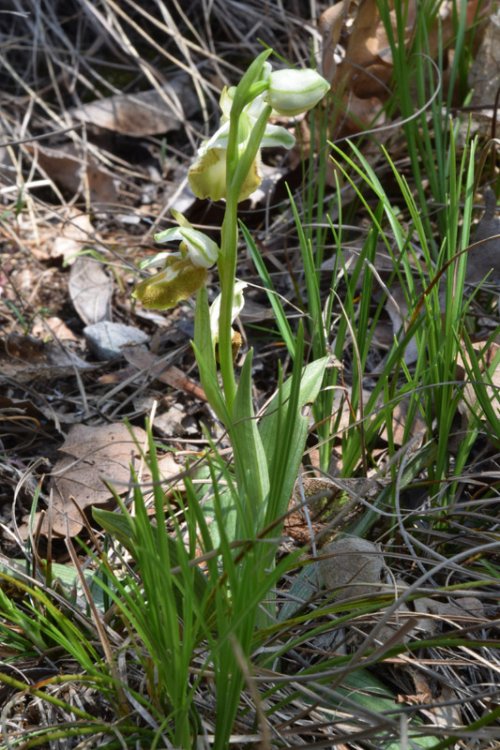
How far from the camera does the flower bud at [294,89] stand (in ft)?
3.49

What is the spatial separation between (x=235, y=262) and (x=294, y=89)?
0.82ft

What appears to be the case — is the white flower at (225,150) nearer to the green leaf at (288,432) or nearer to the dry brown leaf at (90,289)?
the green leaf at (288,432)

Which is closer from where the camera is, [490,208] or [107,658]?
[107,658]

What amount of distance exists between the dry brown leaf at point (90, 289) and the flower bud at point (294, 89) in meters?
1.17

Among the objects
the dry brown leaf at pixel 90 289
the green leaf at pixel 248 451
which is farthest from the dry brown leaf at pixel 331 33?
the green leaf at pixel 248 451

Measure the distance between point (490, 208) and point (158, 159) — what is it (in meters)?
1.39

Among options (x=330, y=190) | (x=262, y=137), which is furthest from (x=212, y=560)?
(x=330, y=190)

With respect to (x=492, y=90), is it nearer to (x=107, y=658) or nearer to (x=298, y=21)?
(x=298, y=21)

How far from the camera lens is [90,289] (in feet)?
7.27

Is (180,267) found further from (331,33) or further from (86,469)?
(331,33)

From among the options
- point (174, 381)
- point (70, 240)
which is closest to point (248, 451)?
point (174, 381)

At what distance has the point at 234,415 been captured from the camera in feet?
3.70

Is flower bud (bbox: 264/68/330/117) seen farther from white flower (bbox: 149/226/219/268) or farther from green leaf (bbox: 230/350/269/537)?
green leaf (bbox: 230/350/269/537)

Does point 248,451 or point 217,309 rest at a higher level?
point 217,309
